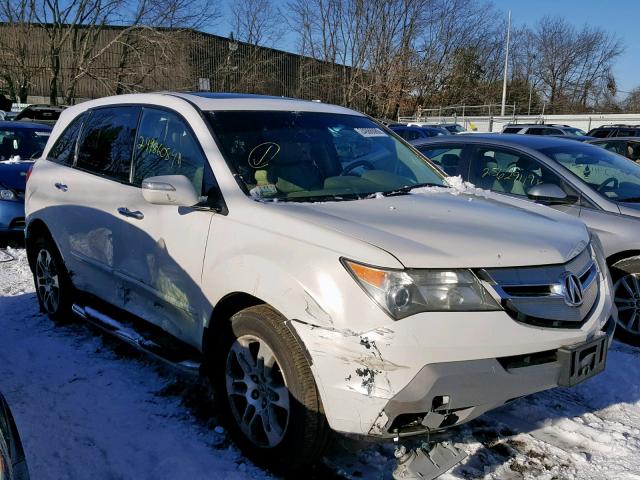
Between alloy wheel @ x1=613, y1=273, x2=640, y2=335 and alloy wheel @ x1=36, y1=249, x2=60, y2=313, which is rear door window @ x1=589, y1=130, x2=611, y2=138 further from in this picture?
alloy wheel @ x1=36, y1=249, x2=60, y2=313

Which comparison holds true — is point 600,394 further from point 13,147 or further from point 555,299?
point 13,147

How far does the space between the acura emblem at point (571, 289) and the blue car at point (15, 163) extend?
22.8 ft

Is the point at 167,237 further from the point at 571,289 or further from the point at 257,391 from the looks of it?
the point at 571,289

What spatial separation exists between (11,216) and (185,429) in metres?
5.49

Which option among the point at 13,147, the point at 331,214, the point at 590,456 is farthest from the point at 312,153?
the point at 13,147

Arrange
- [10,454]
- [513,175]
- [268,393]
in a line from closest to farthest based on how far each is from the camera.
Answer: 1. [10,454]
2. [268,393]
3. [513,175]

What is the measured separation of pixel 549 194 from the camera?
16.0 ft

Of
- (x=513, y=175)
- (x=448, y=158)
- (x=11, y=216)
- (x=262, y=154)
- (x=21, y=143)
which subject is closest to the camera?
(x=262, y=154)

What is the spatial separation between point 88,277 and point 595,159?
4491 millimetres

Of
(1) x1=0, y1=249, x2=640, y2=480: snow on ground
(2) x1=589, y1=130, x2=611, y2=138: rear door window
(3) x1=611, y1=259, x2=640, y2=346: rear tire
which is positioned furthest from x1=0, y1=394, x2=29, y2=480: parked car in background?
(2) x1=589, y1=130, x2=611, y2=138: rear door window

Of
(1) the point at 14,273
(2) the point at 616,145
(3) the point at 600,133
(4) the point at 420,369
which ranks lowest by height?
(1) the point at 14,273

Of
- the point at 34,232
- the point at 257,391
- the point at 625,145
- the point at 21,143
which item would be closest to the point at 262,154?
the point at 257,391

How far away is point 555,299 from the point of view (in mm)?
2674

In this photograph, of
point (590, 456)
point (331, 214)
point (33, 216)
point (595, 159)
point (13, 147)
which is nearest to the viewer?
point (331, 214)
